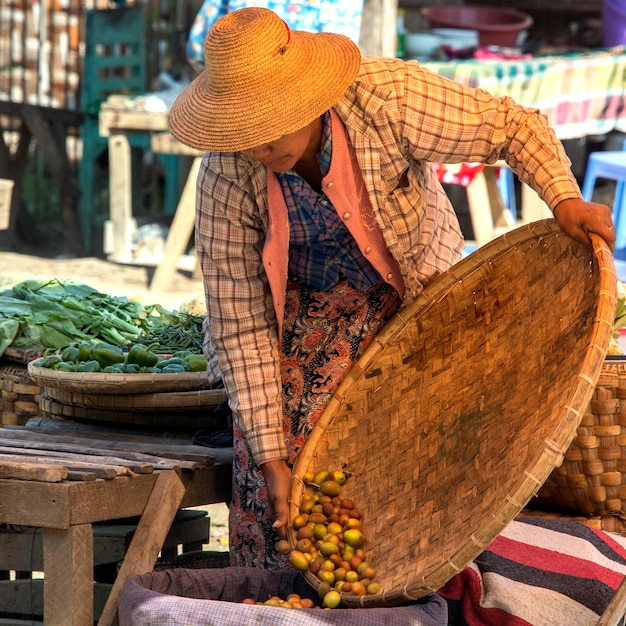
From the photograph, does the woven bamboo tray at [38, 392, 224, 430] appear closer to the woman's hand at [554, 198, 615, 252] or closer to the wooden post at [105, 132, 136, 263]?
the woman's hand at [554, 198, 615, 252]

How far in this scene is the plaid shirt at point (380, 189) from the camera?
2342 mm

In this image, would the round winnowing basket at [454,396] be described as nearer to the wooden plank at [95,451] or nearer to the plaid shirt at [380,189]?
the plaid shirt at [380,189]

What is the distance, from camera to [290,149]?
7.36 ft

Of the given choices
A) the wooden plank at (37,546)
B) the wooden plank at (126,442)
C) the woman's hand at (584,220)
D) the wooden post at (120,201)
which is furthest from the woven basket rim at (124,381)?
the wooden post at (120,201)

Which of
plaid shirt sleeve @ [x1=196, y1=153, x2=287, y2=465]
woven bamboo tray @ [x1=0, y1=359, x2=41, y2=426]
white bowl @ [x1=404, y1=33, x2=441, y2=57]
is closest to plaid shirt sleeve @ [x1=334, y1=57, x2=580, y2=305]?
plaid shirt sleeve @ [x1=196, y1=153, x2=287, y2=465]

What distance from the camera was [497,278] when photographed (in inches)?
106

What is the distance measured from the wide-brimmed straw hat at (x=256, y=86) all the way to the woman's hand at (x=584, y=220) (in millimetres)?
543

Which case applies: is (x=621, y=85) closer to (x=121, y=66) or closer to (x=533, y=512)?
(x=121, y=66)

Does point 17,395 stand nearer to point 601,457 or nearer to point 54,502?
point 54,502

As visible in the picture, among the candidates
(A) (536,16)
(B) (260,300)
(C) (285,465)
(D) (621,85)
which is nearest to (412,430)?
(C) (285,465)

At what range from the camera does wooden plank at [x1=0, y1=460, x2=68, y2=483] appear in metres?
2.25

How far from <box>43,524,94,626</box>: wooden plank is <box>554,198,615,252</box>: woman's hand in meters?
1.23

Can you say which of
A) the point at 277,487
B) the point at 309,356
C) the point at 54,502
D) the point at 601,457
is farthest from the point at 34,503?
the point at 601,457

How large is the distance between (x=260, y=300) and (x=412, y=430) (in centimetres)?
50
